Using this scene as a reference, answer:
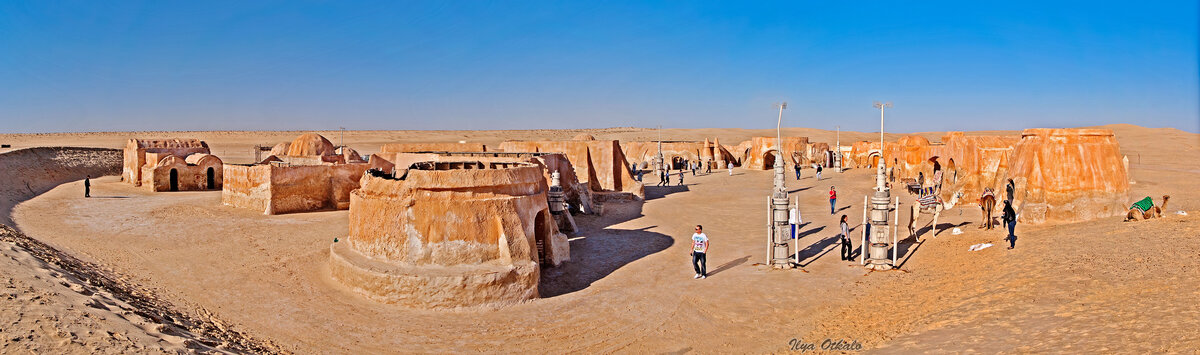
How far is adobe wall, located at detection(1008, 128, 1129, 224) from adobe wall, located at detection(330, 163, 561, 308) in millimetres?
10404

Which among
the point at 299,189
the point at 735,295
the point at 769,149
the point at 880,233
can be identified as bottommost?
the point at 735,295


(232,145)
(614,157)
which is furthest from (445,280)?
(232,145)

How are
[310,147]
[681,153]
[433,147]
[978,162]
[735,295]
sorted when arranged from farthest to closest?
[681,153], [433,147], [310,147], [978,162], [735,295]

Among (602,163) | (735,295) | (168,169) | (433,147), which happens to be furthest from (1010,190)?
(168,169)

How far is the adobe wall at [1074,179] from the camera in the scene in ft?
43.4

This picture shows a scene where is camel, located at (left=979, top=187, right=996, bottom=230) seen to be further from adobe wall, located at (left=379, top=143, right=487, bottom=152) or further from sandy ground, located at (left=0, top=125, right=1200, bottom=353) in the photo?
adobe wall, located at (left=379, top=143, right=487, bottom=152)

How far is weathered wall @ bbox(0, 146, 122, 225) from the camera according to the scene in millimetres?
28219

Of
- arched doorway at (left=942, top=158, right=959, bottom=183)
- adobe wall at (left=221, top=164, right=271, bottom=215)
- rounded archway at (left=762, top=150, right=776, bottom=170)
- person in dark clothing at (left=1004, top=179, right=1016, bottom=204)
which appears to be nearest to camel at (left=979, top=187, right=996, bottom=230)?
person in dark clothing at (left=1004, top=179, right=1016, bottom=204)

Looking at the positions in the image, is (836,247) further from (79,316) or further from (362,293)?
(79,316)

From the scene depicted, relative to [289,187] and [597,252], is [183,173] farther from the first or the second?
[597,252]

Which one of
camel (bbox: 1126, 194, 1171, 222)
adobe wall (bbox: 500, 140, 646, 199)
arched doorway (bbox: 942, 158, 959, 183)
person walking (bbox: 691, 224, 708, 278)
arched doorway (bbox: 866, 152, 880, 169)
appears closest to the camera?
person walking (bbox: 691, 224, 708, 278)

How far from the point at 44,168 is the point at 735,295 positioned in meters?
41.9

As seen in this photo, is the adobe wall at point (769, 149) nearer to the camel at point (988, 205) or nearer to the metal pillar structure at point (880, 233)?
the camel at point (988, 205)

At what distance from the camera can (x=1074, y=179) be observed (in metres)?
13.3
